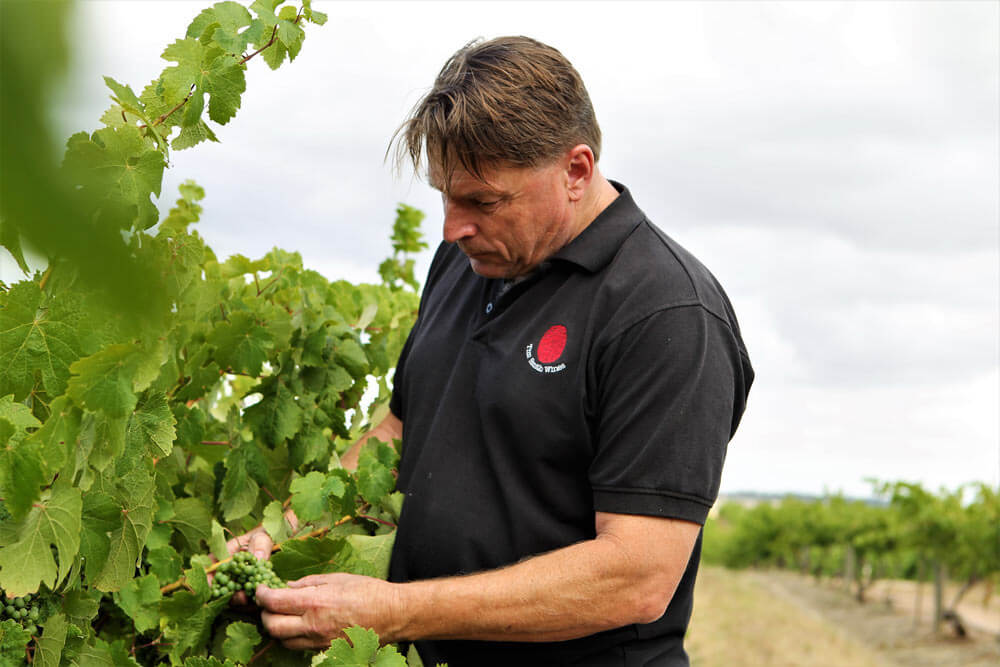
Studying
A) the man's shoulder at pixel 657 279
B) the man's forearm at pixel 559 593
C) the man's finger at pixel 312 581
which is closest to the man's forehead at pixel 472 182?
the man's shoulder at pixel 657 279

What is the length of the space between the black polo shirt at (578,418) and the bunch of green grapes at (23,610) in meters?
0.92

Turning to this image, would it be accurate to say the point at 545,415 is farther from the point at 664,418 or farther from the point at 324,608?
the point at 324,608

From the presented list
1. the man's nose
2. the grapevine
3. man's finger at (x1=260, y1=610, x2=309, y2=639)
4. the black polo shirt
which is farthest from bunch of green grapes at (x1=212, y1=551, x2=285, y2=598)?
the man's nose

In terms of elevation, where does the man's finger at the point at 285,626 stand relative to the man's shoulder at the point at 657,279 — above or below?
below

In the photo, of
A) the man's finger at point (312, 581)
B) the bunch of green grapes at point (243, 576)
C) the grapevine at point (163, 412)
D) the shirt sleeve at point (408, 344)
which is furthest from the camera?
the shirt sleeve at point (408, 344)

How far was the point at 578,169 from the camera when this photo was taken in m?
2.46

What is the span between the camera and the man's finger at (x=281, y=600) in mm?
2188

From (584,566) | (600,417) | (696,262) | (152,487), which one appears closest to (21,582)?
(152,487)

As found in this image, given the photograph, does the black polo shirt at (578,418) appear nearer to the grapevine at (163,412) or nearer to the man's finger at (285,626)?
the grapevine at (163,412)

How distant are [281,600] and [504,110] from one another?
4.06 ft

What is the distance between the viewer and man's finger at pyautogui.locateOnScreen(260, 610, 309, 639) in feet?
7.16

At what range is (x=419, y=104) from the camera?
255 cm

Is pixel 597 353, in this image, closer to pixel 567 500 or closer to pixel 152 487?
pixel 567 500

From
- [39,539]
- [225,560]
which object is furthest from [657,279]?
[39,539]
